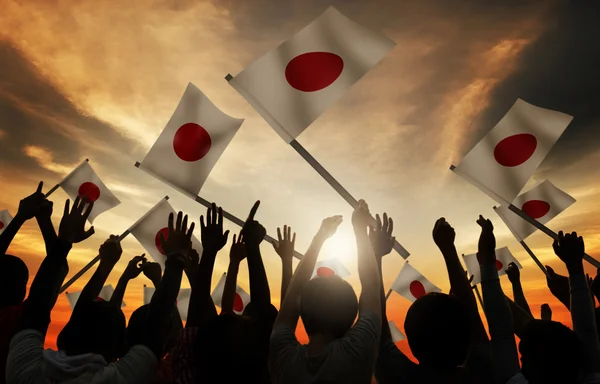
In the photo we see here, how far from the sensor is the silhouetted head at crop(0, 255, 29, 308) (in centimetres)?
354

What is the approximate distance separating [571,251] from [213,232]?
3.22m

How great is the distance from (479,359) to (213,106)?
20.5ft

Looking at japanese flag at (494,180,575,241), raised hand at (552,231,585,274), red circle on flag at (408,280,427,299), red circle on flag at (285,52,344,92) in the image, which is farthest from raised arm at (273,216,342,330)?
red circle on flag at (408,280,427,299)

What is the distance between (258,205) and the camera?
3.89m

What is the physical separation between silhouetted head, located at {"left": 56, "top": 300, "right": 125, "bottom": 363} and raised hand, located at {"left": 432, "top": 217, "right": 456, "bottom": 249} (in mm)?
2517

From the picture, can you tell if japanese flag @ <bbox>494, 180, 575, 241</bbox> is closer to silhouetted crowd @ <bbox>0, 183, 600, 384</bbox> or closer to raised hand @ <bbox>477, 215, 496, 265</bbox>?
raised hand @ <bbox>477, 215, 496, 265</bbox>

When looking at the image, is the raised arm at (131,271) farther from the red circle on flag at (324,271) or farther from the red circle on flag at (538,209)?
the red circle on flag at (538,209)

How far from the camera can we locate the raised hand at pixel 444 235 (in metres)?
3.41

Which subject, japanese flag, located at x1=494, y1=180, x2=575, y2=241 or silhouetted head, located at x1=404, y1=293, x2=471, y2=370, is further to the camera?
japanese flag, located at x1=494, y1=180, x2=575, y2=241

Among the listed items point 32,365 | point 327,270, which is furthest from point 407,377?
point 327,270

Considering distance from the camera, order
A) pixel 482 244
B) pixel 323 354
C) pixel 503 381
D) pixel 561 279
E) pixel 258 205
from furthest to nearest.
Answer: pixel 561 279 → pixel 258 205 → pixel 482 244 → pixel 503 381 → pixel 323 354

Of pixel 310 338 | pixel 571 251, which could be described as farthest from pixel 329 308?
pixel 571 251

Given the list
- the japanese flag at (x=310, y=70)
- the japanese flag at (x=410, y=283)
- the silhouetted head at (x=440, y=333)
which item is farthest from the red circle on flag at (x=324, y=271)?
the silhouetted head at (x=440, y=333)

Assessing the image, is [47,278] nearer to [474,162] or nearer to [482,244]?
[482,244]
